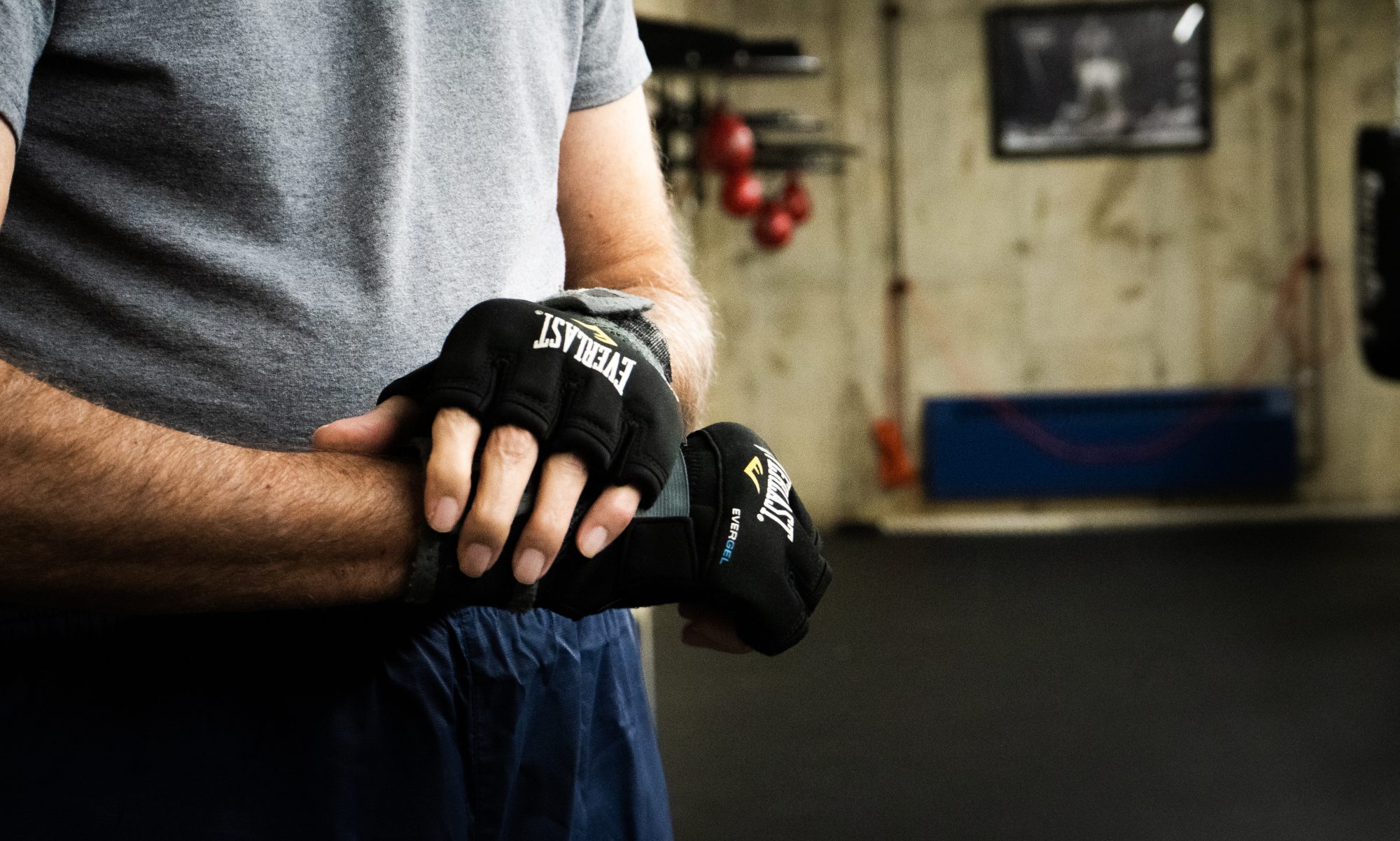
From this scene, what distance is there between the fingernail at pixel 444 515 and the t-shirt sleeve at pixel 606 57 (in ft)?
1.60

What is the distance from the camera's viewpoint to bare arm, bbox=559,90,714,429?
0.94 meters

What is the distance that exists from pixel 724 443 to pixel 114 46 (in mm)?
403

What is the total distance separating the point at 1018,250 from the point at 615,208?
548 centimetres

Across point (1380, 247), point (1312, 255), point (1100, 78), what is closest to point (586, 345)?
point (1380, 247)

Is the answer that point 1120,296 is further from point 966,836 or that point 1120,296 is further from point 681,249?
point 681,249

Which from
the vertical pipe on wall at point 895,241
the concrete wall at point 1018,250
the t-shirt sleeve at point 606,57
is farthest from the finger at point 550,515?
the vertical pipe on wall at point 895,241

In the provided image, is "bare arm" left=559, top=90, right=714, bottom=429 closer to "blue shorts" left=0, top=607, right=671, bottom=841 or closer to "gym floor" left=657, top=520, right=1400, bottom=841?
"blue shorts" left=0, top=607, right=671, bottom=841

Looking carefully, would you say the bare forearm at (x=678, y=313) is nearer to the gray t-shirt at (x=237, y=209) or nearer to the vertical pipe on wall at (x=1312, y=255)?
the gray t-shirt at (x=237, y=209)

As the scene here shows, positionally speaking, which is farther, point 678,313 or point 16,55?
point 678,313

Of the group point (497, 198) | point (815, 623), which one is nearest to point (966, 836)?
point (815, 623)

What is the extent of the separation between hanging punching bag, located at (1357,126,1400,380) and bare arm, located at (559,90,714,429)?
4.30 meters

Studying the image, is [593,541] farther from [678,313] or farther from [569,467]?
[678,313]

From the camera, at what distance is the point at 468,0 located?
0.77m

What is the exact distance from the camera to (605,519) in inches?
23.0
